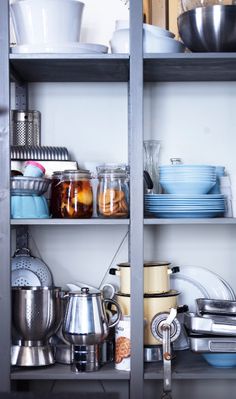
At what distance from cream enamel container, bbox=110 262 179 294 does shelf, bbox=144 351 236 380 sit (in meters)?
0.25

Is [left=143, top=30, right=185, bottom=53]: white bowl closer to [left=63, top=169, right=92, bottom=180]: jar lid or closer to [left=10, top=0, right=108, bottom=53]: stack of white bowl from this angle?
[left=10, top=0, right=108, bottom=53]: stack of white bowl

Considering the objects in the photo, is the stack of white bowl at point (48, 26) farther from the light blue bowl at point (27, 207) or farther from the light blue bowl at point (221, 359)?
the light blue bowl at point (221, 359)

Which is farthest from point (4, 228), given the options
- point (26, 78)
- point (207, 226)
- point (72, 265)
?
point (207, 226)

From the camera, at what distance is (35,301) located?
2105 millimetres

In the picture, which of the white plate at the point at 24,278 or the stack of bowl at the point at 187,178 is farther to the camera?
the white plate at the point at 24,278

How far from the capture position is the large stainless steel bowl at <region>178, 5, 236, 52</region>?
202cm

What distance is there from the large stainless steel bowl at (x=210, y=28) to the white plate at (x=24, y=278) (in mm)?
960

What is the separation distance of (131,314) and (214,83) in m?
0.96

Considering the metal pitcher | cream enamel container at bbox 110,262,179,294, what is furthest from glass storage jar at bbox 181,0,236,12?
the metal pitcher

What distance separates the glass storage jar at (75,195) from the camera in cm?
212

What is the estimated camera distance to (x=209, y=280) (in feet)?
7.93

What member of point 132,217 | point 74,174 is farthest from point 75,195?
point 132,217

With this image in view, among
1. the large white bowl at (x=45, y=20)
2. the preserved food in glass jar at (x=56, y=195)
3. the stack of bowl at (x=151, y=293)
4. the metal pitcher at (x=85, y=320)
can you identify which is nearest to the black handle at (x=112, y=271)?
the stack of bowl at (x=151, y=293)

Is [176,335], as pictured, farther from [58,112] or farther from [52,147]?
[58,112]
